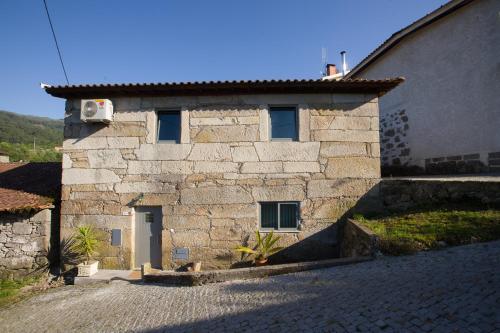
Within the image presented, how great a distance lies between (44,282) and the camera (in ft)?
20.1

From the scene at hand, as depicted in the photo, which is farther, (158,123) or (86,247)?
(158,123)

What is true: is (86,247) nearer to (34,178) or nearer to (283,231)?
(34,178)

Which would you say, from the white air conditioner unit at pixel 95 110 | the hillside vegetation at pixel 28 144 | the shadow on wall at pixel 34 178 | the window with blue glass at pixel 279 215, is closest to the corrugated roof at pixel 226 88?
the white air conditioner unit at pixel 95 110

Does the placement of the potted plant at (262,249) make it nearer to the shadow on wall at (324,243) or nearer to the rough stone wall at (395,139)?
the shadow on wall at (324,243)

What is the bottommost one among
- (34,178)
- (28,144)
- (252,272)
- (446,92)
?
(252,272)

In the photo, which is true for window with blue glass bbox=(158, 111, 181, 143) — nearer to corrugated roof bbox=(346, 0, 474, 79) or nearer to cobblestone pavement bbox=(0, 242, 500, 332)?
cobblestone pavement bbox=(0, 242, 500, 332)

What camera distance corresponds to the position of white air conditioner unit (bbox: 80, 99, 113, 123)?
20.2 feet

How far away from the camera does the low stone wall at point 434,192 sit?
5.14 meters

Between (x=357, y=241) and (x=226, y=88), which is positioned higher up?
(x=226, y=88)

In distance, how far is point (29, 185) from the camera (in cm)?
746

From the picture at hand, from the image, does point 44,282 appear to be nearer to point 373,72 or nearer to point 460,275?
point 460,275

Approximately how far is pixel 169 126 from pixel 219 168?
5.82ft

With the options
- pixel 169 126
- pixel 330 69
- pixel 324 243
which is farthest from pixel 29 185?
pixel 330 69

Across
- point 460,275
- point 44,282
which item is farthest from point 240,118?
point 44,282
